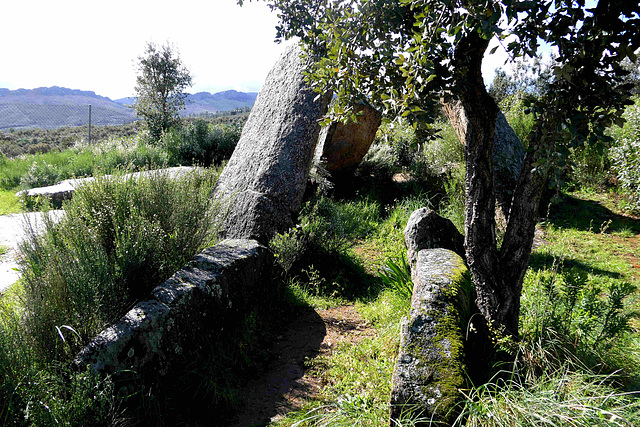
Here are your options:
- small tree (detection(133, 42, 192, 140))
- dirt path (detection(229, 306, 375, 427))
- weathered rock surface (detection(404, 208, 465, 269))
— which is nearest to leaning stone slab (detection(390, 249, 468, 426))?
dirt path (detection(229, 306, 375, 427))

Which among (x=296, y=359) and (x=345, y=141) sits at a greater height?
(x=345, y=141)

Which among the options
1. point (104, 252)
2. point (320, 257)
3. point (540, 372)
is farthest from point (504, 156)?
point (104, 252)

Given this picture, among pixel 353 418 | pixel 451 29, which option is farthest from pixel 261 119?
pixel 353 418

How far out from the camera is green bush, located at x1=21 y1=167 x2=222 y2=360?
250 centimetres

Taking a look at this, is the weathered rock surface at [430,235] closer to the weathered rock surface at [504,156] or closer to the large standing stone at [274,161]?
the large standing stone at [274,161]

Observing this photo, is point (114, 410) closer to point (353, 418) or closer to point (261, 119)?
point (353, 418)

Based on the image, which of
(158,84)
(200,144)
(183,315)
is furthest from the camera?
(158,84)

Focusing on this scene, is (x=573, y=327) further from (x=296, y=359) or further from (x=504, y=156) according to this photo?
(x=504, y=156)

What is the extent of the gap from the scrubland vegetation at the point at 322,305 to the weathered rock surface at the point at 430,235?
318mm

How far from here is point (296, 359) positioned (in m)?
3.44

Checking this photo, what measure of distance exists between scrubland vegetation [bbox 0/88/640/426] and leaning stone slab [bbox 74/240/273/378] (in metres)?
0.15

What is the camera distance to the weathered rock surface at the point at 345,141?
7.42 meters

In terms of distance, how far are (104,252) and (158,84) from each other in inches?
536

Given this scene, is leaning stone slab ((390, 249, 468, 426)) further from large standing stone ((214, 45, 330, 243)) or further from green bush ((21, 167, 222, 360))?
large standing stone ((214, 45, 330, 243))
